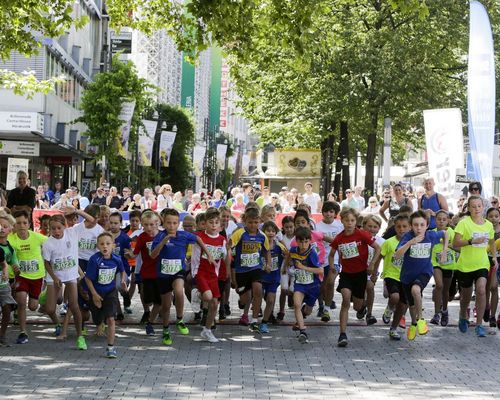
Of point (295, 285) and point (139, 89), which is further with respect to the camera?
point (139, 89)

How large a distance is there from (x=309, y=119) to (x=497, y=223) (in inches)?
1292

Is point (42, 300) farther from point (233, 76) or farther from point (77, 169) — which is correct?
point (77, 169)

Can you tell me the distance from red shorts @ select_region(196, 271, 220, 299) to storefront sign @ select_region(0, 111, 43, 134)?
83.0ft

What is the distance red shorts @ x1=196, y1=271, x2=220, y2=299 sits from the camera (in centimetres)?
1324

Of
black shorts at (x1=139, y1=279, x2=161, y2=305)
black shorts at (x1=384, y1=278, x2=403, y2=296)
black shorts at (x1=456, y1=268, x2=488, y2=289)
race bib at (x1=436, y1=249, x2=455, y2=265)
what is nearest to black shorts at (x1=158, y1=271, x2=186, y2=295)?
black shorts at (x1=139, y1=279, x2=161, y2=305)

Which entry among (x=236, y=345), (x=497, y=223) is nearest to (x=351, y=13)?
(x=497, y=223)

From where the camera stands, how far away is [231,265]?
14.1m

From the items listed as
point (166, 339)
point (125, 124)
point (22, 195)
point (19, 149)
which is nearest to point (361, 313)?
point (166, 339)

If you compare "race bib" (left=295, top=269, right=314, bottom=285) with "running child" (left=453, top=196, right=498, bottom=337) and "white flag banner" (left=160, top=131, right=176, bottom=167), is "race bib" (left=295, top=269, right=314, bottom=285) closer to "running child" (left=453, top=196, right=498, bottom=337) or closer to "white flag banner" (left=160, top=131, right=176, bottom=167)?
"running child" (left=453, top=196, right=498, bottom=337)

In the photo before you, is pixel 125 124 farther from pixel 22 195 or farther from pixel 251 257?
pixel 251 257

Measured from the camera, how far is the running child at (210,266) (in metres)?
13.1

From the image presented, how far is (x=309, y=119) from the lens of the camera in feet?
157

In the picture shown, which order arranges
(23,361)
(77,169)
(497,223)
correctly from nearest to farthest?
(23,361), (497,223), (77,169)

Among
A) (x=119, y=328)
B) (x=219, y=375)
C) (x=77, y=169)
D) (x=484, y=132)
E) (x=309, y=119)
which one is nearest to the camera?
(x=219, y=375)
